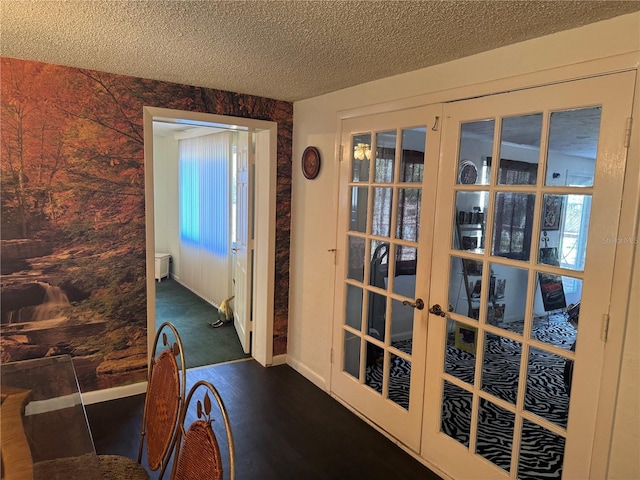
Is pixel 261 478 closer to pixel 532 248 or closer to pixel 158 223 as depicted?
pixel 532 248

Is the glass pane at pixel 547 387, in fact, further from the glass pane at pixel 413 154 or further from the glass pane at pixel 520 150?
the glass pane at pixel 413 154

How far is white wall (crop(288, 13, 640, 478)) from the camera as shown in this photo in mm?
1704

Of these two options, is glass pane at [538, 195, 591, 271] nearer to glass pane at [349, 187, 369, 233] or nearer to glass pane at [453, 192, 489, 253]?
glass pane at [453, 192, 489, 253]

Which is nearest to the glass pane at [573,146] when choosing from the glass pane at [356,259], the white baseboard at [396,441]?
the glass pane at [356,259]

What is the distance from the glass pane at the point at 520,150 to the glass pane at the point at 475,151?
7 cm

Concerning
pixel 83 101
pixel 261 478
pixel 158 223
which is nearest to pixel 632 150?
pixel 261 478

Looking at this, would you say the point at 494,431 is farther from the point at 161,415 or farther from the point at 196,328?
the point at 196,328

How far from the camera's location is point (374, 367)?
2.95 m

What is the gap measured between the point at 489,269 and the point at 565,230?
0.40 m

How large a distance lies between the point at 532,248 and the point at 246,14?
160 cm

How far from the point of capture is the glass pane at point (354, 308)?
2.99m

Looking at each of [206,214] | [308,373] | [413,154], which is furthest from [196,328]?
[413,154]

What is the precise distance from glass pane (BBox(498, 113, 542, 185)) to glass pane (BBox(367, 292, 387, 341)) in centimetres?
110

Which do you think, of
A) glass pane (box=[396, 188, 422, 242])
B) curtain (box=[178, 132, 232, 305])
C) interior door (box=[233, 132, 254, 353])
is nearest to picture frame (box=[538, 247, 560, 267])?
glass pane (box=[396, 188, 422, 242])
